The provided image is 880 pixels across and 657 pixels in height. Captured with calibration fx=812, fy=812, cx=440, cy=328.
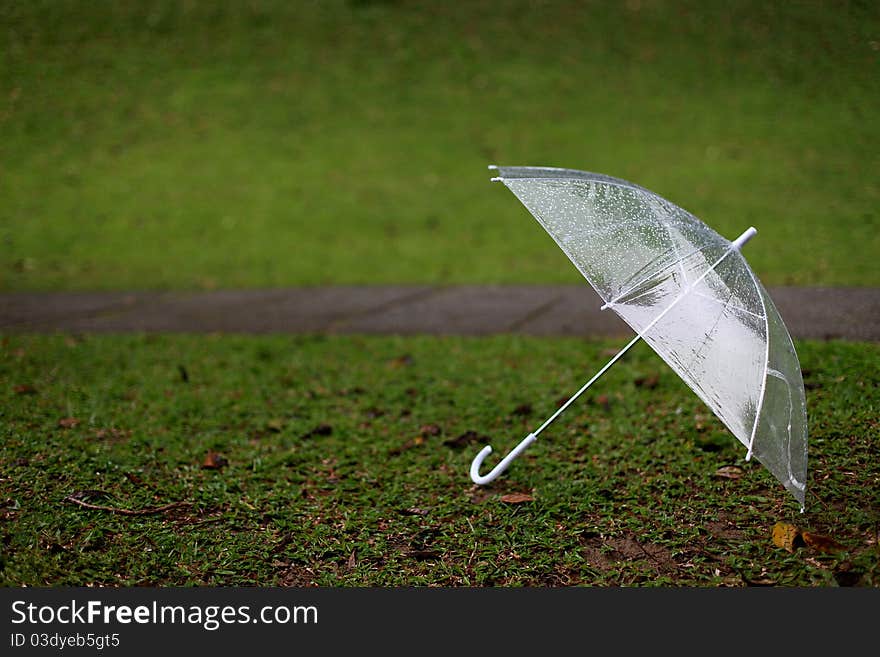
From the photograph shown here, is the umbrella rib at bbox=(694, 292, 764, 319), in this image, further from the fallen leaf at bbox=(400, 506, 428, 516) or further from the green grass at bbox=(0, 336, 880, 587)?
the fallen leaf at bbox=(400, 506, 428, 516)

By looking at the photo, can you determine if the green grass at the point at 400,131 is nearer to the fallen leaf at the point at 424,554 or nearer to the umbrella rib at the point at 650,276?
the umbrella rib at the point at 650,276

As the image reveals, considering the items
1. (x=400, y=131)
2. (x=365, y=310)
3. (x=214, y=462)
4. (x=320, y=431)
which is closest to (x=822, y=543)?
(x=320, y=431)

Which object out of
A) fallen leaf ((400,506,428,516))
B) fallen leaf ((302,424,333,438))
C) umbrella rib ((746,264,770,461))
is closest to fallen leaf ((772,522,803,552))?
umbrella rib ((746,264,770,461))

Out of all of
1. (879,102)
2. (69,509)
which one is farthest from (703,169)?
(69,509)

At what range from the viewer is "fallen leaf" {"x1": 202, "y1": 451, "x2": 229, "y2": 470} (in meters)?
4.09

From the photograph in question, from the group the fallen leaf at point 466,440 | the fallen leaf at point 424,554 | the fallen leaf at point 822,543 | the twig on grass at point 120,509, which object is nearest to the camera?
the fallen leaf at point 822,543

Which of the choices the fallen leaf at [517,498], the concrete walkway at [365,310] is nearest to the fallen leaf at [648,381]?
the concrete walkway at [365,310]

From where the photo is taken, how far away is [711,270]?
10.0ft

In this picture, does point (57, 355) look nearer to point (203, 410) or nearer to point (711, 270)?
point (203, 410)

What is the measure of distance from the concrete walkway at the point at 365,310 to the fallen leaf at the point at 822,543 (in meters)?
2.60

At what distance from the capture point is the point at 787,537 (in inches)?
127

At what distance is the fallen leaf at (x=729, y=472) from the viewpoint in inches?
151

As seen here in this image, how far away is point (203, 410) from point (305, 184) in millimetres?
6145

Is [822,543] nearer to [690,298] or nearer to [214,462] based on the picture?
[690,298]
